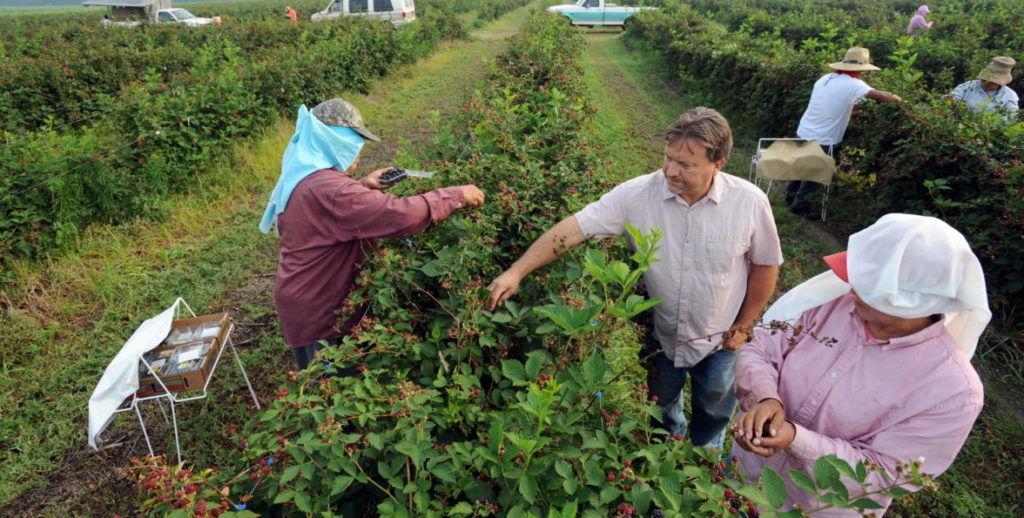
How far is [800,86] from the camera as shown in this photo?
770 centimetres

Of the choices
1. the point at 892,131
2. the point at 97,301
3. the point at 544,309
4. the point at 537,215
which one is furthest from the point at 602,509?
the point at 892,131

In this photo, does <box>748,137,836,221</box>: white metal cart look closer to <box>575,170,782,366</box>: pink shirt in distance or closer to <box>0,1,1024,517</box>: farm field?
<box>0,1,1024,517</box>: farm field

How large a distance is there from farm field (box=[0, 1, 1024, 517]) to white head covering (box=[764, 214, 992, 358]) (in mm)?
696

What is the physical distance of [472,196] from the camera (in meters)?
2.54

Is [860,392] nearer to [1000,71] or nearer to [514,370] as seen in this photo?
[514,370]

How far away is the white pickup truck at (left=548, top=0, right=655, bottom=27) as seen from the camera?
941 inches

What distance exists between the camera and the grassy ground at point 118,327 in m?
3.34

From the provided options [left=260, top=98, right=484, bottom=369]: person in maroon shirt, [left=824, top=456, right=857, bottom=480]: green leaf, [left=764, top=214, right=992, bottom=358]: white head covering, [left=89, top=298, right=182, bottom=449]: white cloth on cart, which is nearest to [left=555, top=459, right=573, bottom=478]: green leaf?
[left=824, top=456, right=857, bottom=480]: green leaf

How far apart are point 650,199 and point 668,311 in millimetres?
528

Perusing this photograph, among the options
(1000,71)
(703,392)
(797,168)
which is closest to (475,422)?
(703,392)

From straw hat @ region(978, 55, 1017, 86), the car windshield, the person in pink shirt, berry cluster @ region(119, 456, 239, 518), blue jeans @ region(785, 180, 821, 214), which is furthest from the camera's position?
the car windshield

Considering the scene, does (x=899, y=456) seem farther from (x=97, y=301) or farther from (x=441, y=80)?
(x=441, y=80)

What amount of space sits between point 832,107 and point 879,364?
5.34 m

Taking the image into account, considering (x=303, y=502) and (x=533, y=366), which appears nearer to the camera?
(x=303, y=502)
